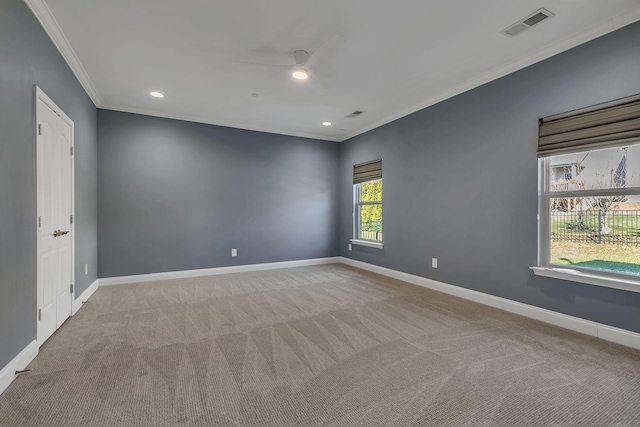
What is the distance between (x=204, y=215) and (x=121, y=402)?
3.66 m

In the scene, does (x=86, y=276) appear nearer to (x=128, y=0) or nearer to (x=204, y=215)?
(x=204, y=215)

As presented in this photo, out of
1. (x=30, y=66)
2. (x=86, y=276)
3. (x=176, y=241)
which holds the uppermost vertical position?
(x=30, y=66)

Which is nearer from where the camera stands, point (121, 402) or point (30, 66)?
point (121, 402)

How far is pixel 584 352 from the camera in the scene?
2.33m

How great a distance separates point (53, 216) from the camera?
276cm

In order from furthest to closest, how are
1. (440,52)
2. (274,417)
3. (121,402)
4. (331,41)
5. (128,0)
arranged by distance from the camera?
1. (440,52)
2. (331,41)
3. (128,0)
4. (121,402)
5. (274,417)

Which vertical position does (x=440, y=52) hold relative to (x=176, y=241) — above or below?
above

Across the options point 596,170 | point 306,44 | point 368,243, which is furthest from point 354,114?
point 596,170

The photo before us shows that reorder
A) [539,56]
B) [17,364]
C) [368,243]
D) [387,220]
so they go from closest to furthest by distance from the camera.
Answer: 1. [17,364]
2. [539,56]
3. [387,220]
4. [368,243]

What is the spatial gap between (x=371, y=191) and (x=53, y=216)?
459 centimetres

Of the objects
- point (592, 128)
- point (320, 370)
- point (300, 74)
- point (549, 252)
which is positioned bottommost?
point (320, 370)

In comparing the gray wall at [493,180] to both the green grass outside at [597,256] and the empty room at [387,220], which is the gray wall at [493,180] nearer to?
the empty room at [387,220]

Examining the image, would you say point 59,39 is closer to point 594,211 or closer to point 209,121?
point 209,121

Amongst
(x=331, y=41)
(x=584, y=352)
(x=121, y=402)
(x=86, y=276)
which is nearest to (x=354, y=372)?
(x=121, y=402)
